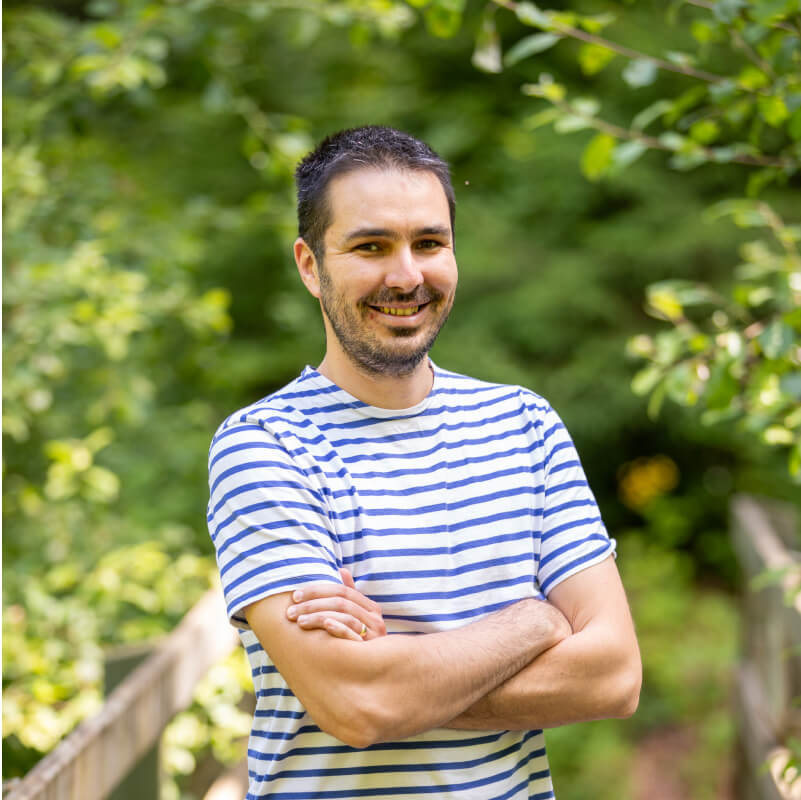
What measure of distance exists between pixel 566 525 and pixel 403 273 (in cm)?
48

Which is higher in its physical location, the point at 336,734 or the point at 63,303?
the point at 336,734

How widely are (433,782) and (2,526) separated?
2352 mm

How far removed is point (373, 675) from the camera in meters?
1.39

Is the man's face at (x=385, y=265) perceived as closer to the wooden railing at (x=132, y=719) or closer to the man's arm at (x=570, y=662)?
the man's arm at (x=570, y=662)

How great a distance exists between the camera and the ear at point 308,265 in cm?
171

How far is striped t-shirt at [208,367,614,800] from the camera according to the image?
1454mm

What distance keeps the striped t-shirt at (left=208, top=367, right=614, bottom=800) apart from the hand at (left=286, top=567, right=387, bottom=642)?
2cm

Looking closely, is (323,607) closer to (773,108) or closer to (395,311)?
(395,311)

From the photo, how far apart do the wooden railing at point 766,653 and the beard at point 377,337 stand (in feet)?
3.95

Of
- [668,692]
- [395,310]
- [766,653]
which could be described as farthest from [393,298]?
[668,692]

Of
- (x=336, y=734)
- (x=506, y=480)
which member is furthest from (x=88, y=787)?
(x=506, y=480)

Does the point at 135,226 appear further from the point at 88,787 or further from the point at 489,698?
the point at 489,698

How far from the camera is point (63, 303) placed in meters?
3.22

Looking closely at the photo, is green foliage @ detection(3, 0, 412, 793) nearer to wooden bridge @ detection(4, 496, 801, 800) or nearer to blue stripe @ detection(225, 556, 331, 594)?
wooden bridge @ detection(4, 496, 801, 800)
